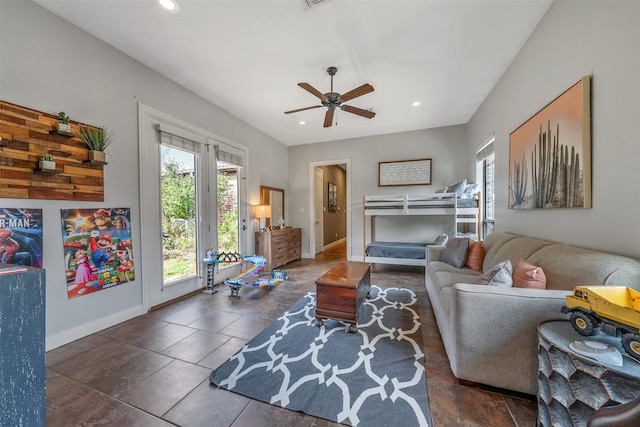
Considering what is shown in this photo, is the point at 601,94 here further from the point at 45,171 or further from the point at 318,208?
the point at 318,208

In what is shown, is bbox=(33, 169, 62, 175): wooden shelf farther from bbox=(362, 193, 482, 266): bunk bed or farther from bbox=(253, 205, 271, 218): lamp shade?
bbox=(362, 193, 482, 266): bunk bed

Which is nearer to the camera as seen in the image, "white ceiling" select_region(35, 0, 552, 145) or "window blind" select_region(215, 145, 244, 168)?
"white ceiling" select_region(35, 0, 552, 145)

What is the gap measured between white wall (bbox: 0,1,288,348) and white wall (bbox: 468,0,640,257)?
405cm

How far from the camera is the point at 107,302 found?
2.40 m

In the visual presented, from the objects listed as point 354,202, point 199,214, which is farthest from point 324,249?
point 199,214

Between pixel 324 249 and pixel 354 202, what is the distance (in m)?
2.06

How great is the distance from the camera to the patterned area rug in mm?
1385

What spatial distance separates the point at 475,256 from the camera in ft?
9.30

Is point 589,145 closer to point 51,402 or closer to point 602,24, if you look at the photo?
point 602,24

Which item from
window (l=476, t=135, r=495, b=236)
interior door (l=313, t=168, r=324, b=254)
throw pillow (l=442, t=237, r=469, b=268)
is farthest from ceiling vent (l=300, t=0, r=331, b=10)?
interior door (l=313, t=168, r=324, b=254)

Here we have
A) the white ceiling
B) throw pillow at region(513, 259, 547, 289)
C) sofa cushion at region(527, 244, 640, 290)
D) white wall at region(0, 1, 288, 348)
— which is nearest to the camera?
sofa cushion at region(527, 244, 640, 290)

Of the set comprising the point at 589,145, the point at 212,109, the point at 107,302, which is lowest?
the point at 107,302

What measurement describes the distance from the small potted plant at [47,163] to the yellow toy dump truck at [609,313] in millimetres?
3615

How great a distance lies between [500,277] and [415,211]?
9.18ft
